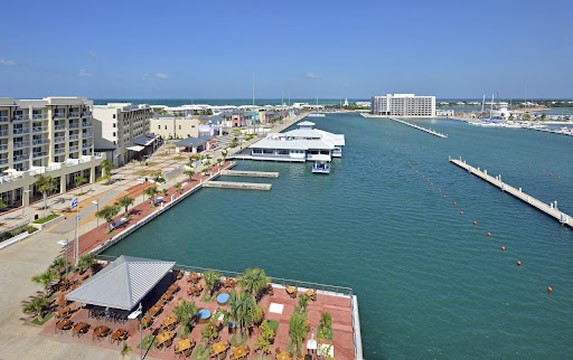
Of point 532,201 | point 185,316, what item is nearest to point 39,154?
point 185,316

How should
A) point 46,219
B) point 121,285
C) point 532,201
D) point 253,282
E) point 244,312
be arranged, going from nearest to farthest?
1. point 244,312
2. point 121,285
3. point 253,282
4. point 46,219
5. point 532,201

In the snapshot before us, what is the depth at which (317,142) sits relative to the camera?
7338cm

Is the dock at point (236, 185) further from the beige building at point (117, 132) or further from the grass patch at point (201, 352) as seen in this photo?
the grass patch at point (201, 352)

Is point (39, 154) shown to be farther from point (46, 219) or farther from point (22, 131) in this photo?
point (46, 219)

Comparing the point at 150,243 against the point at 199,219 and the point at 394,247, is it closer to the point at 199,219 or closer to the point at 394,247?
the point at 199,219

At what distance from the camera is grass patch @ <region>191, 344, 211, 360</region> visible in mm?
17344

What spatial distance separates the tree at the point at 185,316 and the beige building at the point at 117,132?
146 ft

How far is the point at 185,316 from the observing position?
18.8 metres

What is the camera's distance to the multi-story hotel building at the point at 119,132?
2313 inches

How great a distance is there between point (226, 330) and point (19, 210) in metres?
29.0

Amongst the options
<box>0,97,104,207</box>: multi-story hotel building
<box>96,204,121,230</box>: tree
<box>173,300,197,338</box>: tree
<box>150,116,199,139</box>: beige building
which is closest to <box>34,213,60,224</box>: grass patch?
<box>96,204,121,230</box>: tree

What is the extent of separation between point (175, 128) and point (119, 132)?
33427 millimetres

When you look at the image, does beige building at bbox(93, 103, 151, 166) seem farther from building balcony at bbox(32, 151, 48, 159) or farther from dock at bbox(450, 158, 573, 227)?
dock at bbox(450, 158, 573, 227)

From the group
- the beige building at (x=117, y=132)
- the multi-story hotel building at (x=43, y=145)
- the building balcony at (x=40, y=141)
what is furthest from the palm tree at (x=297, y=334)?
the beige building at (x=117, y=132)
